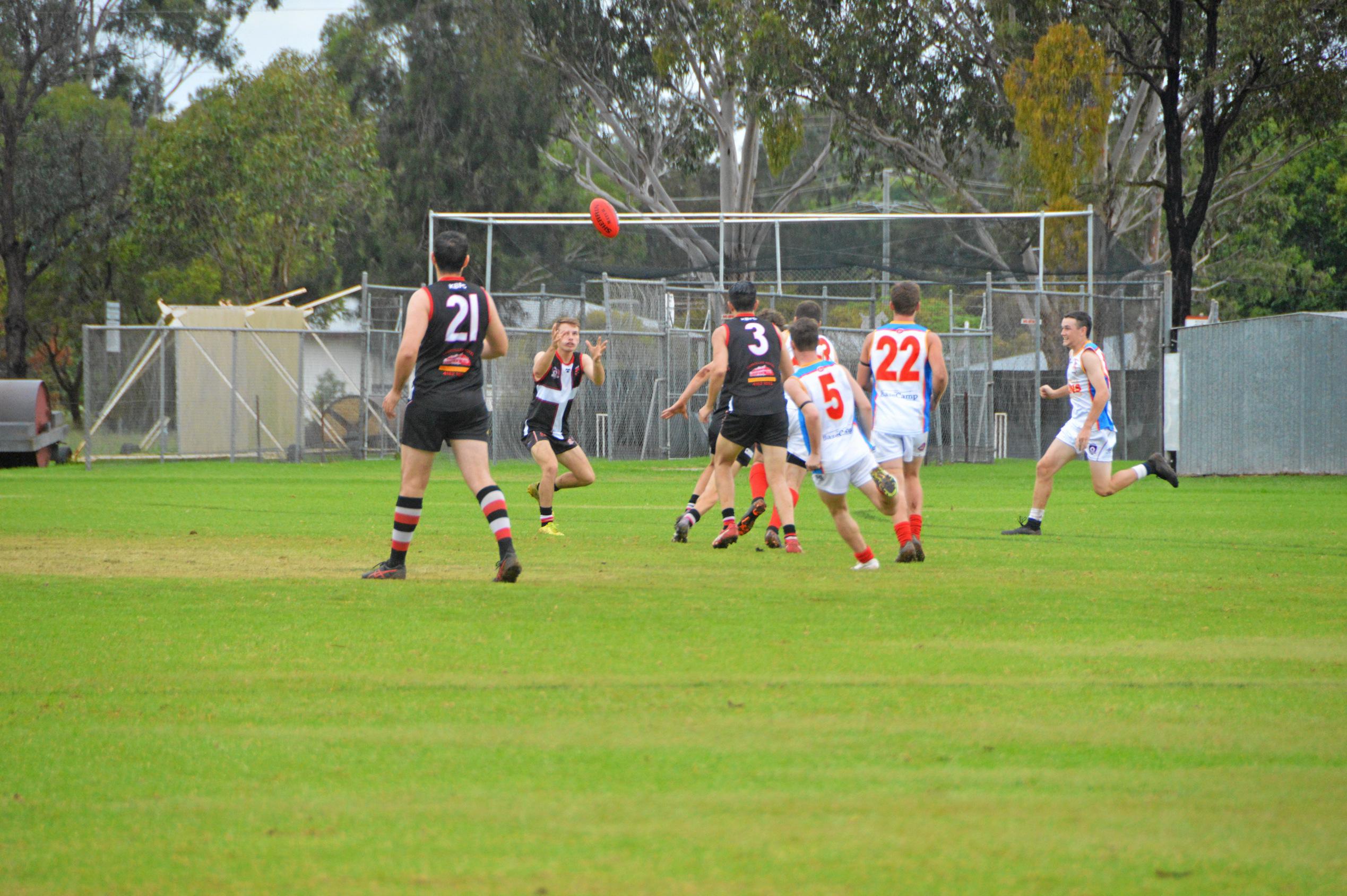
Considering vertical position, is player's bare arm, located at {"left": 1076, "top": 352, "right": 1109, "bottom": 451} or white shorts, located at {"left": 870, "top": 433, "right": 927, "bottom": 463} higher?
player's bare arm, located at {"left": 1076, "top": 352, "right": 1109, "bottom": 451}

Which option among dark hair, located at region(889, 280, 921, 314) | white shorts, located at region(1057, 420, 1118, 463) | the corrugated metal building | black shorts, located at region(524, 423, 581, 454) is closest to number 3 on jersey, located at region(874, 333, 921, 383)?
dark hair, located at region(889, 280, 921, 314)

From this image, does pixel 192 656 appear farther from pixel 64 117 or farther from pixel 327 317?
pixel 64 117

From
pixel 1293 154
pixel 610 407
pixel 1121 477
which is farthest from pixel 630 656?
pixel 1293 154

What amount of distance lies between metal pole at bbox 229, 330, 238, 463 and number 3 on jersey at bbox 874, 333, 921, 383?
1785 cm

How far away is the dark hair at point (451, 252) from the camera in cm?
877

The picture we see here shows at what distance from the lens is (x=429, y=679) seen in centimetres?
586

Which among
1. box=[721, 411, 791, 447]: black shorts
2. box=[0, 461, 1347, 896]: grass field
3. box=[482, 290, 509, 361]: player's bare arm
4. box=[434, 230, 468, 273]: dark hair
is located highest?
box=[434, 230, 468, 273]: dark hair

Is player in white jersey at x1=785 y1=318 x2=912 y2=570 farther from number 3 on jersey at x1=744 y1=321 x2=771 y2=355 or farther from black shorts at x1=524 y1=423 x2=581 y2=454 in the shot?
black shorts at x1=524 y1=423 x2=581 y2=454

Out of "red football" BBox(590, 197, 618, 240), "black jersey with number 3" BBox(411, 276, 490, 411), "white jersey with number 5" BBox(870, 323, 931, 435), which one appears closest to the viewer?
"black jersey with number 3" BBox(411, 276, 490, 411)

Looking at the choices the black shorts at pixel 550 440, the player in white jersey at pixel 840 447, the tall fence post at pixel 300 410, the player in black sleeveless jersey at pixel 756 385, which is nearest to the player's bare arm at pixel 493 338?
the player in white jersey at pixel 840 447

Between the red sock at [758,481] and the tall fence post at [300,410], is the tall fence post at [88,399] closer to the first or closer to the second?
the tall fence post at [300,410]

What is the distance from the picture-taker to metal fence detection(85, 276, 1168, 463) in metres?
26.2

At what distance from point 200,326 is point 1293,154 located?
2454 cm

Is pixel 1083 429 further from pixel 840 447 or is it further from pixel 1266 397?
pixel 1266 397
